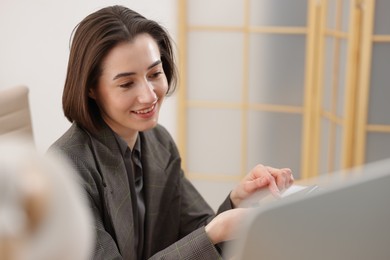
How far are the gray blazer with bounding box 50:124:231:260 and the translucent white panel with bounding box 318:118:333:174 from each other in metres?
1.60

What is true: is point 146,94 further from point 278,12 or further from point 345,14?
point 278,12

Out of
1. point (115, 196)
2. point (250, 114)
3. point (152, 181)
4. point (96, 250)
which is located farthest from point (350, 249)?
point (250, 114)

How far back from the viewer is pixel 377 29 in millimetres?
2705

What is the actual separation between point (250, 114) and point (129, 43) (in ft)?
6.67

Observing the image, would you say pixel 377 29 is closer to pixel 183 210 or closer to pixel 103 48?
pixel 183 210

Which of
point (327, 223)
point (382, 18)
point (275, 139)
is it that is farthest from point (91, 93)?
point (275, 139)

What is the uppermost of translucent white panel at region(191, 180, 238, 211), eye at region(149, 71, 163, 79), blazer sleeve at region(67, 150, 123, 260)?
eye at region(149, 71, 163, 79)

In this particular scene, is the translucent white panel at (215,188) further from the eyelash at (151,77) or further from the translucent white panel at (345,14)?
the eyelash at (151,77)

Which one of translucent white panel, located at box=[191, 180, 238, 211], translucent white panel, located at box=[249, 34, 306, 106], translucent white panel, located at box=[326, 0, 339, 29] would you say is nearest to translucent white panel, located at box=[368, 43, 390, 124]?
translucent white panel, located at box=[326, 0, 339, 29]

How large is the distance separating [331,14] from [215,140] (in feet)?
2.94

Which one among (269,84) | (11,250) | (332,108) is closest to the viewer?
Answer: (11,250)

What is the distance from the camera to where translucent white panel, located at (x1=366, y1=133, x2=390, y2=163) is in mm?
2832

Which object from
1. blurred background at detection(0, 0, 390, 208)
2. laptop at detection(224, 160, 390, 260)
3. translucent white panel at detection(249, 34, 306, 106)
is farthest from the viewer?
translucent white panel at detection(249, 34, 306, 106)

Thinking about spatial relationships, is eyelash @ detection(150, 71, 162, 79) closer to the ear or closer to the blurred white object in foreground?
the ear
